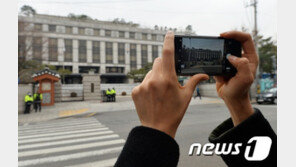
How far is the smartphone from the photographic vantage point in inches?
63.6

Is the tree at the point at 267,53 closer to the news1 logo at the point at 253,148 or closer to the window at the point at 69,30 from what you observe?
the news1 logo at the point at 253,148

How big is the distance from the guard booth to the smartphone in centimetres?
1905

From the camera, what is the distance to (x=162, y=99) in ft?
3.54

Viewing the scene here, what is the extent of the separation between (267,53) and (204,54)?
34.5m

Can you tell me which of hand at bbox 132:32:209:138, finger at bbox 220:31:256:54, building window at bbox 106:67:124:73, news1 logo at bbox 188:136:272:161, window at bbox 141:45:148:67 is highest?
window at bbox 141:45:148:67

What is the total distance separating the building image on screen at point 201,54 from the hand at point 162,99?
20.9 inches

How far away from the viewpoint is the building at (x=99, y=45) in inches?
1729

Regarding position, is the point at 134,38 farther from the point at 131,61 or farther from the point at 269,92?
the point at 269,92

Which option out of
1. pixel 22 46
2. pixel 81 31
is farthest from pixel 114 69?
pixel 22 46

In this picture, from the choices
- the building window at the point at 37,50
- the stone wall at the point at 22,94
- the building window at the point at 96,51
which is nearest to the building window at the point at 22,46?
the building window at the point at 37,50

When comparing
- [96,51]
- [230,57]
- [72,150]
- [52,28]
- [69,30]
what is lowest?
[72,150]

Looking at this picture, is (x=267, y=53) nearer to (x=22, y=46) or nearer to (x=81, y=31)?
(x=22, y=46)

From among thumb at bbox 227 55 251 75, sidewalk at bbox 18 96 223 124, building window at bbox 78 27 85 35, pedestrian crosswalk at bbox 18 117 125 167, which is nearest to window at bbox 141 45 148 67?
building window at bbox 78 27 85 35

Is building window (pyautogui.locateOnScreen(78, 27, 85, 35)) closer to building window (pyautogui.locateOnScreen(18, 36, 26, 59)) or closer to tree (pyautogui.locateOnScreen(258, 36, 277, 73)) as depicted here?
building window (pyautogui.locateOnScreen(18, 36, 26, 59))
